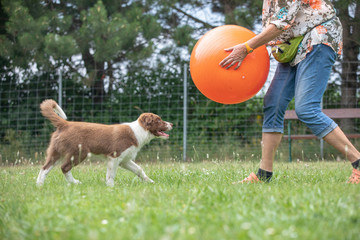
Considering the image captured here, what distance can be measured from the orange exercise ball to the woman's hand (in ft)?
0.16

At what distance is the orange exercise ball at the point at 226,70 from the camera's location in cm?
343

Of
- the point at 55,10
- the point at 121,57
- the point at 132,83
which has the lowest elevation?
the point at 132,83

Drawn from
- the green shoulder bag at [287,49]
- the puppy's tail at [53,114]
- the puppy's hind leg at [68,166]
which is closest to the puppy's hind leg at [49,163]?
the puppy's hind leg at [68,166]

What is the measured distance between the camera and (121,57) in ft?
29.1

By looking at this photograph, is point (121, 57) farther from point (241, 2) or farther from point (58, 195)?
point (58, 195)

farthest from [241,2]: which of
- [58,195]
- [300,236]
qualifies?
[300,236]

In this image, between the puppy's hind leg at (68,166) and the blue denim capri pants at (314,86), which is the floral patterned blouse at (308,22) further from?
the puppy's hind leg at (68,166)

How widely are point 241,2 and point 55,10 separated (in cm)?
411

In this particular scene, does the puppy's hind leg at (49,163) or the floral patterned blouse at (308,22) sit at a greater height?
the floral patterned blouse at (308,22)

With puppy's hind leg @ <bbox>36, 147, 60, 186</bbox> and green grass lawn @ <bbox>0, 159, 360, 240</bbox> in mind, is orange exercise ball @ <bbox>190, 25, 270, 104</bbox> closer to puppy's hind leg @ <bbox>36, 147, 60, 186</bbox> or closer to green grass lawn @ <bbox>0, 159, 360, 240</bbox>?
green grass lawn @ <bbox>0, 159, 360, 240</bbox>

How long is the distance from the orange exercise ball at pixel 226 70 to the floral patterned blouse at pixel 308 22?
33cm

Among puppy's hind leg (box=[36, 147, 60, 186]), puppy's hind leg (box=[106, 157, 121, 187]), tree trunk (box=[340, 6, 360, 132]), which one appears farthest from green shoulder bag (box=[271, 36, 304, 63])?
tree trunk (box=[340, 6, 360, 132])

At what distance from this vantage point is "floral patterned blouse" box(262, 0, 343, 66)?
3.21 meters

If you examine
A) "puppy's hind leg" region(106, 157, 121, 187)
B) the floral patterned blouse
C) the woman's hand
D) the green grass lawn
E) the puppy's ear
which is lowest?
"puppy's hind leg" region(106, 157, 121, 187)
